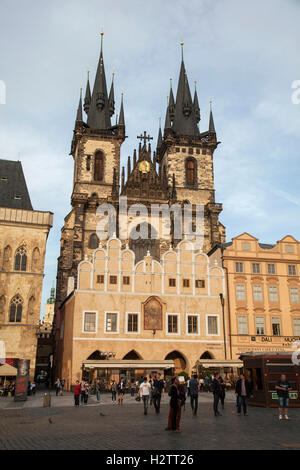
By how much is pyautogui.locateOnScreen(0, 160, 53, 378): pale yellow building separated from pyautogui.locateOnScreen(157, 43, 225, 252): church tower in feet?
74.9

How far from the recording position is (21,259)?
37562 mm

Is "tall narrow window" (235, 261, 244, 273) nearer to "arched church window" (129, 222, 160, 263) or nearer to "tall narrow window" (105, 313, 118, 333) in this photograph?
"tall narrow window" (105, 313, 118, 333)

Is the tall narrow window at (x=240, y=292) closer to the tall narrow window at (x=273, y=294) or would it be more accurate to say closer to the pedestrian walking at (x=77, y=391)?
the tall narrow window at (x=273, y=294)

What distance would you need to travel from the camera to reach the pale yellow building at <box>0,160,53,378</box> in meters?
35.8

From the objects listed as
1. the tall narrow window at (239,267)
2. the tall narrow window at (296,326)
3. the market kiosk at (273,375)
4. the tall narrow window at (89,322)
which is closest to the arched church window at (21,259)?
the tall narrow window at (89,322)

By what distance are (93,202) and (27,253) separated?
55.6 ft

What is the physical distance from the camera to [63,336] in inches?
1585

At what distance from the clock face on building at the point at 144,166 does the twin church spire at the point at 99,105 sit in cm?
631

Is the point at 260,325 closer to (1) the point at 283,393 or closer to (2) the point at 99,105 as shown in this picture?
(1) the point at 283,393

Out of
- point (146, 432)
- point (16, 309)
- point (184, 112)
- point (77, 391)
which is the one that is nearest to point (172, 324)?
point (16, 309)

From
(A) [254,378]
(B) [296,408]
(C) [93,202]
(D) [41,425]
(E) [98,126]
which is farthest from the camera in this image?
(E) [98,126]

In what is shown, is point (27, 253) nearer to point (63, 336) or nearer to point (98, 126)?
point (63, 336)

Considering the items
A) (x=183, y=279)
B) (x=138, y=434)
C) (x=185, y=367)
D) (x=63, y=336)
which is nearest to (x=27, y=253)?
(x=63, y=336)

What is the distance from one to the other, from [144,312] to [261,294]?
10174 mm
